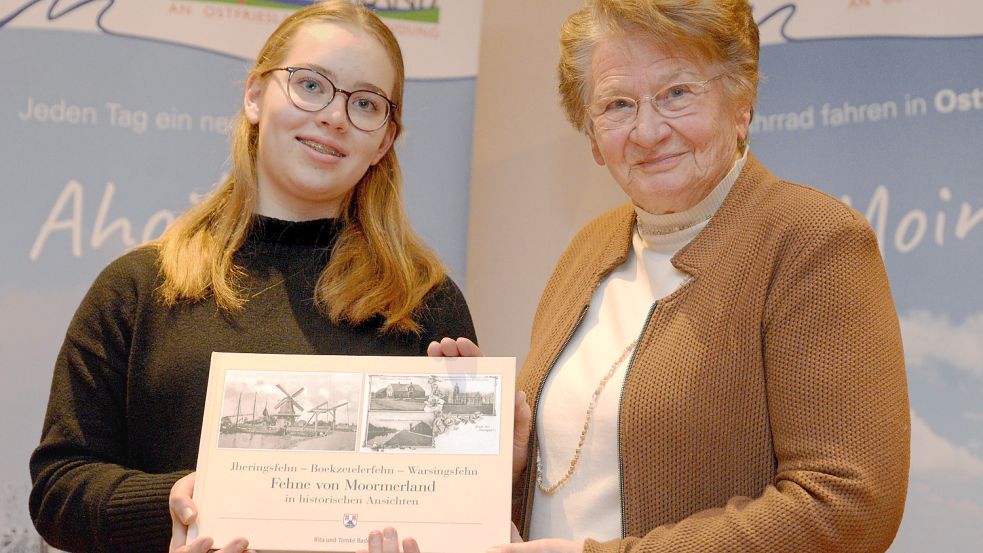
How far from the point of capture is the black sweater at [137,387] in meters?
1.79

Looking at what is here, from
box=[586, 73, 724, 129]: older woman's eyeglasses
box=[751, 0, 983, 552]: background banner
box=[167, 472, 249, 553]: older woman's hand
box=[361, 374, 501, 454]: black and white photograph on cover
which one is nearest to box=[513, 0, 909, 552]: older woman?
box=[586, 73, 724, 129]: older woman's eyeglasses

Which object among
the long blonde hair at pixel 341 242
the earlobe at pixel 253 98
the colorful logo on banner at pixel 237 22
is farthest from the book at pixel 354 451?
the colorful logo on banner at pixel 237 22

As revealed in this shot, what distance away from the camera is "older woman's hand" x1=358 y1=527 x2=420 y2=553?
1564 mm

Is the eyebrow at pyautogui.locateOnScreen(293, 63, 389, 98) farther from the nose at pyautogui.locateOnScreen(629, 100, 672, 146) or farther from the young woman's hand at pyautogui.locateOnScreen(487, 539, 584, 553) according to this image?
the young woman's hand at pyautogui.locateOnScreen(487, 539, 584, 553)

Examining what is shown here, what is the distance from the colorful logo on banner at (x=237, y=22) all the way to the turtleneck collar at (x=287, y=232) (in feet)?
3.78

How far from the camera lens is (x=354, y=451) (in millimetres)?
1662

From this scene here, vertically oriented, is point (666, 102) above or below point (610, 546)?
above

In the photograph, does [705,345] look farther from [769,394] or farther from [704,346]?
[769,394]

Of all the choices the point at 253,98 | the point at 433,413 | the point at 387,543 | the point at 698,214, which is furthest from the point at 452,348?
the point at 253,98

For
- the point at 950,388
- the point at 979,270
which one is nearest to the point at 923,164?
the point at 979,270

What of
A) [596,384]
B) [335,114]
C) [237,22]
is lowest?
[596,384]

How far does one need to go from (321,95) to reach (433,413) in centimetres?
70

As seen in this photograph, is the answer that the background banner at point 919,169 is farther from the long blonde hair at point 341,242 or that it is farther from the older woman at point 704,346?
the long blonde hair at point 341,242

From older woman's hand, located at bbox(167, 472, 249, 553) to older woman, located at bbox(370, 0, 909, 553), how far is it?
24cm
